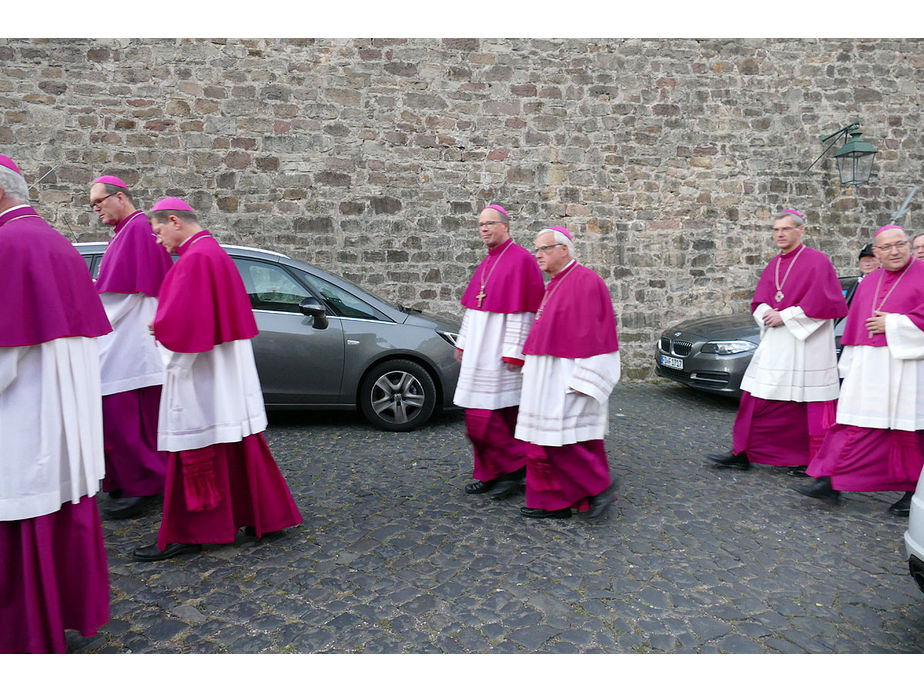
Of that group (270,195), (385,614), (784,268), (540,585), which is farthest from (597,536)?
(270,195)

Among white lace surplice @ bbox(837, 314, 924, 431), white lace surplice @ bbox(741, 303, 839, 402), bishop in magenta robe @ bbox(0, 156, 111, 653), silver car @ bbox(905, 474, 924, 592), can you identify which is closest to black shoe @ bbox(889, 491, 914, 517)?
white lace surplice @ bbox(837, 314, 924, 431)

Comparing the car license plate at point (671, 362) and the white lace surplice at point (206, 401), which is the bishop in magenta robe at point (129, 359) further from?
the car license plate at point (671, 362)

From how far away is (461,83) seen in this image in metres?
10.2

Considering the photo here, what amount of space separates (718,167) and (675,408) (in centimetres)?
466

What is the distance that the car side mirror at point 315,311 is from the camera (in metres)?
6.44

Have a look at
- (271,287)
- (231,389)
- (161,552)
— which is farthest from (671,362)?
(161,552)

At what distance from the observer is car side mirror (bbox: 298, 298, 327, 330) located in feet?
21.1

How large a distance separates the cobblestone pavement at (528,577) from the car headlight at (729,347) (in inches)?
114

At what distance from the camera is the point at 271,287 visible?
6.67 meters

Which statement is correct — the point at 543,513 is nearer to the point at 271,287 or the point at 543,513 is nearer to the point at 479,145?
the point at 271,287

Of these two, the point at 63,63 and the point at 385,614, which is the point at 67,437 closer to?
the point at 385,614

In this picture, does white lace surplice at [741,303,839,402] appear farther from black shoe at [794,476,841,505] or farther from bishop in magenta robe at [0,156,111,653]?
Result: bishop in magenta robe at [0,156,111,653]

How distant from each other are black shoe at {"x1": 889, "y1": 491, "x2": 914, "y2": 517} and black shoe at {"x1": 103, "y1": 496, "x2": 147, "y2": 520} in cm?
506

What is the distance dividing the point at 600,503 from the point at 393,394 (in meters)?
2.89
